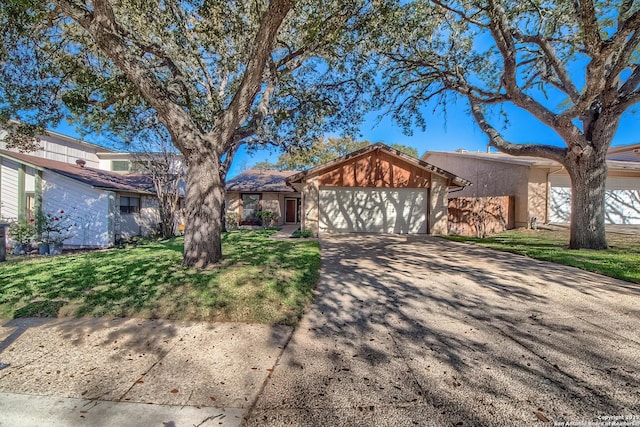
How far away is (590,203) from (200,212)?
35.7 ft

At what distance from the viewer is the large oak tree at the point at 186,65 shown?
561 cm

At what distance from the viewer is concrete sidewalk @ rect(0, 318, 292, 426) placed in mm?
2068

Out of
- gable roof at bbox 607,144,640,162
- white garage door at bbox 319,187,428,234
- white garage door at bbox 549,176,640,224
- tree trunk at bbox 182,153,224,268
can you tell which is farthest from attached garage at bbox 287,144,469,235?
gable roof at bbox 607,144,640,162

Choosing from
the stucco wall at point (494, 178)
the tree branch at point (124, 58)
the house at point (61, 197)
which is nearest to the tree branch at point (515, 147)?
the stucco wall at point (494, 178)

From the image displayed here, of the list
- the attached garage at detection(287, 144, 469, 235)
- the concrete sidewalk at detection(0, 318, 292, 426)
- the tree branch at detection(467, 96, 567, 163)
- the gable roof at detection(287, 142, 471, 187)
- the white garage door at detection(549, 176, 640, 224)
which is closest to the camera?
the concrete sidewalk at detection(0, 318, 292, 426)

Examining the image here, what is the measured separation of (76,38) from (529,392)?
11459mm

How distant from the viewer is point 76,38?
301 inches

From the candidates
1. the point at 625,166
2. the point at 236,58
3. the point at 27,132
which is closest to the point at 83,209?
the point at 27,132

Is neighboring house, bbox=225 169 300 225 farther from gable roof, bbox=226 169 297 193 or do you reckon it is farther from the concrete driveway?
the concrete driveway

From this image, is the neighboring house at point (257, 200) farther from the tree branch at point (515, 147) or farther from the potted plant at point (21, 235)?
the tree branch at point (515, 147)

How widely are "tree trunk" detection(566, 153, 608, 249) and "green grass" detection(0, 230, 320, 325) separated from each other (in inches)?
329

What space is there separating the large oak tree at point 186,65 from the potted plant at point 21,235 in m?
4.04

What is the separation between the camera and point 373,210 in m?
13.8

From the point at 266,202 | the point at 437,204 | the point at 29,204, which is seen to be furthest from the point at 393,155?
the point at 29,204
